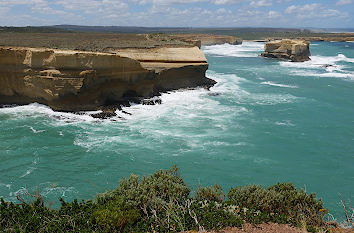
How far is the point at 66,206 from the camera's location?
32.0ft

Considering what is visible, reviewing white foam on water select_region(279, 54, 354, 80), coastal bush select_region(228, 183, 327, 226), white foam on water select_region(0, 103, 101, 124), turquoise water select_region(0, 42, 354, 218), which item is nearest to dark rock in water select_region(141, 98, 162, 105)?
turquoise water select_region(0, 42, 354, 218)

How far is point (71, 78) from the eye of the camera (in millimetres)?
24922

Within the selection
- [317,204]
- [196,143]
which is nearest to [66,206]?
[317,204]

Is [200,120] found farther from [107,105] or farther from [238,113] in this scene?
[107,105]

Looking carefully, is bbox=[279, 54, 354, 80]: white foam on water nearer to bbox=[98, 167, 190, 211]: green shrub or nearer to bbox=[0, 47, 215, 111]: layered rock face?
bbox=[0, 47, 215, 111]: layered rock face

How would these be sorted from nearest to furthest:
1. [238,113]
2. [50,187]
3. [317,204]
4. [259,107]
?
[317,204] < [50,187] < [238,113] < [259,107]

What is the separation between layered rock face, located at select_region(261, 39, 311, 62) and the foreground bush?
58.5 metres

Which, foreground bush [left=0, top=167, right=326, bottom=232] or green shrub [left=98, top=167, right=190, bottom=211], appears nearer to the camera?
foreground bush [left=0, top=167, right=326, bottom=232]

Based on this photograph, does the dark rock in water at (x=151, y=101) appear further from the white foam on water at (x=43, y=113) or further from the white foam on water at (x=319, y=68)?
the white foam on water at (x=319, y=68)

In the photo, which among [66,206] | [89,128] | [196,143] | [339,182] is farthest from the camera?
[89,128]

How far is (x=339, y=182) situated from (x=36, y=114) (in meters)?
22.7

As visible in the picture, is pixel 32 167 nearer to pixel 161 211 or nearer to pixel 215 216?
pixel 161 211

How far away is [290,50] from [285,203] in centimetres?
6038

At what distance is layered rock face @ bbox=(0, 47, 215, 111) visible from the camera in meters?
24.8
